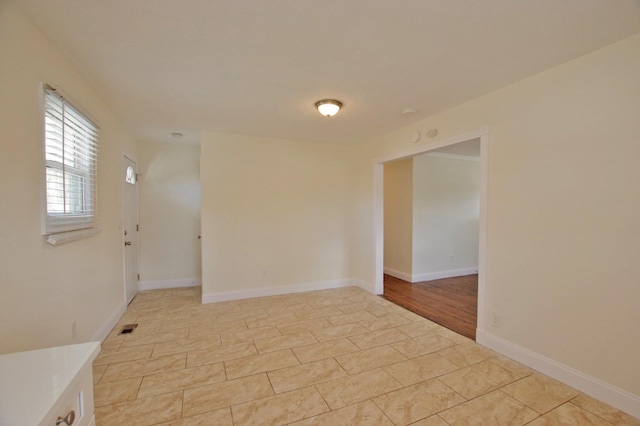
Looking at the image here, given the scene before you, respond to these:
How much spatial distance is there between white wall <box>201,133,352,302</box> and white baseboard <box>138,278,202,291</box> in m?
1.07

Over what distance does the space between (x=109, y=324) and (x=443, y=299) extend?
4.43m

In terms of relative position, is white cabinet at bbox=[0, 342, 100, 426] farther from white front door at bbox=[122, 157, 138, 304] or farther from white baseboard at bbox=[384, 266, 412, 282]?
white baseboard at bbox=[384, 266, 412, 282]

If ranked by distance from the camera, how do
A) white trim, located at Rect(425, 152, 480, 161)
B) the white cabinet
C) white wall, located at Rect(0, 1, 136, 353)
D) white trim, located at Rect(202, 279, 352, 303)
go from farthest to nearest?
white trim, located at Rect(425, 152, 480, 161) < white trim, located at Rect(202, 279, 352, 303) < white wall, located at Rect(0, 1, 136, 353) < the white cabinet

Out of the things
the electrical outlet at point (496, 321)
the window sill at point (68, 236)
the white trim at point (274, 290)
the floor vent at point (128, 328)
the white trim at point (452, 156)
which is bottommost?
the floor vent at point (128, 328)

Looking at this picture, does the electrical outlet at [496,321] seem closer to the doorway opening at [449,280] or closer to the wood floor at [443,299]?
the doorway opening at [449,280]

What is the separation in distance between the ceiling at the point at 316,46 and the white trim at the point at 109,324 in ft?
7.87

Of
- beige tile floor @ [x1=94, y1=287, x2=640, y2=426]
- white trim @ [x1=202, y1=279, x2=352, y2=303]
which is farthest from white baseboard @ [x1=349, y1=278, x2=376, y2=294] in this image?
beige tile floor @ [x1=94, y1=287, x2=640, y2=426]

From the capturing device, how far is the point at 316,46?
2.03 metres

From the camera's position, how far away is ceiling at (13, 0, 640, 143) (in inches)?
65.3

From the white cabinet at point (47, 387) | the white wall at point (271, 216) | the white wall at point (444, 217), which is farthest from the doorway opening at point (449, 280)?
the white cabinet at point (47, 387)

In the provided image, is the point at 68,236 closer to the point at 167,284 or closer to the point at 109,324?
the point at 109,324

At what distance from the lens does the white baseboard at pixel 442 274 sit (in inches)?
214

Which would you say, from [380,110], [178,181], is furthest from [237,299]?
[380,110]

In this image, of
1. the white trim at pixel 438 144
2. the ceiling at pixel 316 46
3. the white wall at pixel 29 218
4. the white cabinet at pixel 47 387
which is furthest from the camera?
the white trim at pixel 438 144
